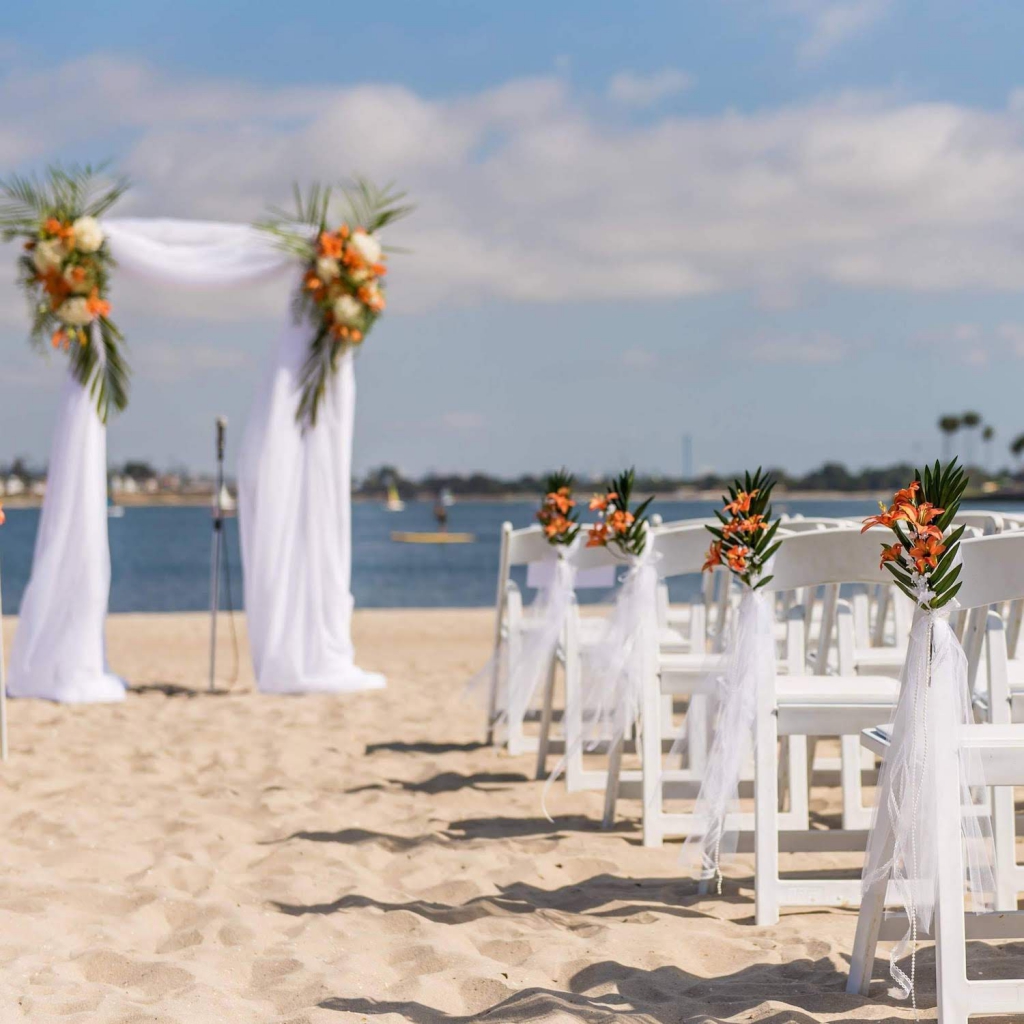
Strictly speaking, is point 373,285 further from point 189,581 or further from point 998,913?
point 189,581

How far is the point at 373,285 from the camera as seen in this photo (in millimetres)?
7926

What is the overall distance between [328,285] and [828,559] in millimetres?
5066

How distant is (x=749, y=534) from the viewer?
3.47m

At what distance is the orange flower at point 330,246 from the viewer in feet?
25.7

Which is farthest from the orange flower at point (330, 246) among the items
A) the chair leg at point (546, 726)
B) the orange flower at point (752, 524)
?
the orange flower at point (752, 524)

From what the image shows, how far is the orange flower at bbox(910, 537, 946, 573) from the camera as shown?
247 centimetres

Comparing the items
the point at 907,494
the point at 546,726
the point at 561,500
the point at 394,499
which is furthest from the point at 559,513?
the point at 394,499

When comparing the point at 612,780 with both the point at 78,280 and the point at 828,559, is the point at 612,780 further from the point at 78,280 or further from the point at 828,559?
the point at 78,280

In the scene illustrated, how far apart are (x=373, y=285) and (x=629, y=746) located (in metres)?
3.45

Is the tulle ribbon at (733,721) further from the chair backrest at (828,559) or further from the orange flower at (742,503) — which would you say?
the orange flower at (742,503)

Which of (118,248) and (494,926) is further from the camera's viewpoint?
(118,248)

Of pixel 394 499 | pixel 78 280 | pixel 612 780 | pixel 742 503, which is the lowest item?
pixel 612 780

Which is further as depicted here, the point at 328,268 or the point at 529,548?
the point at 328,268

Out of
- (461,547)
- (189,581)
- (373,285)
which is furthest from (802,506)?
(373,285)
